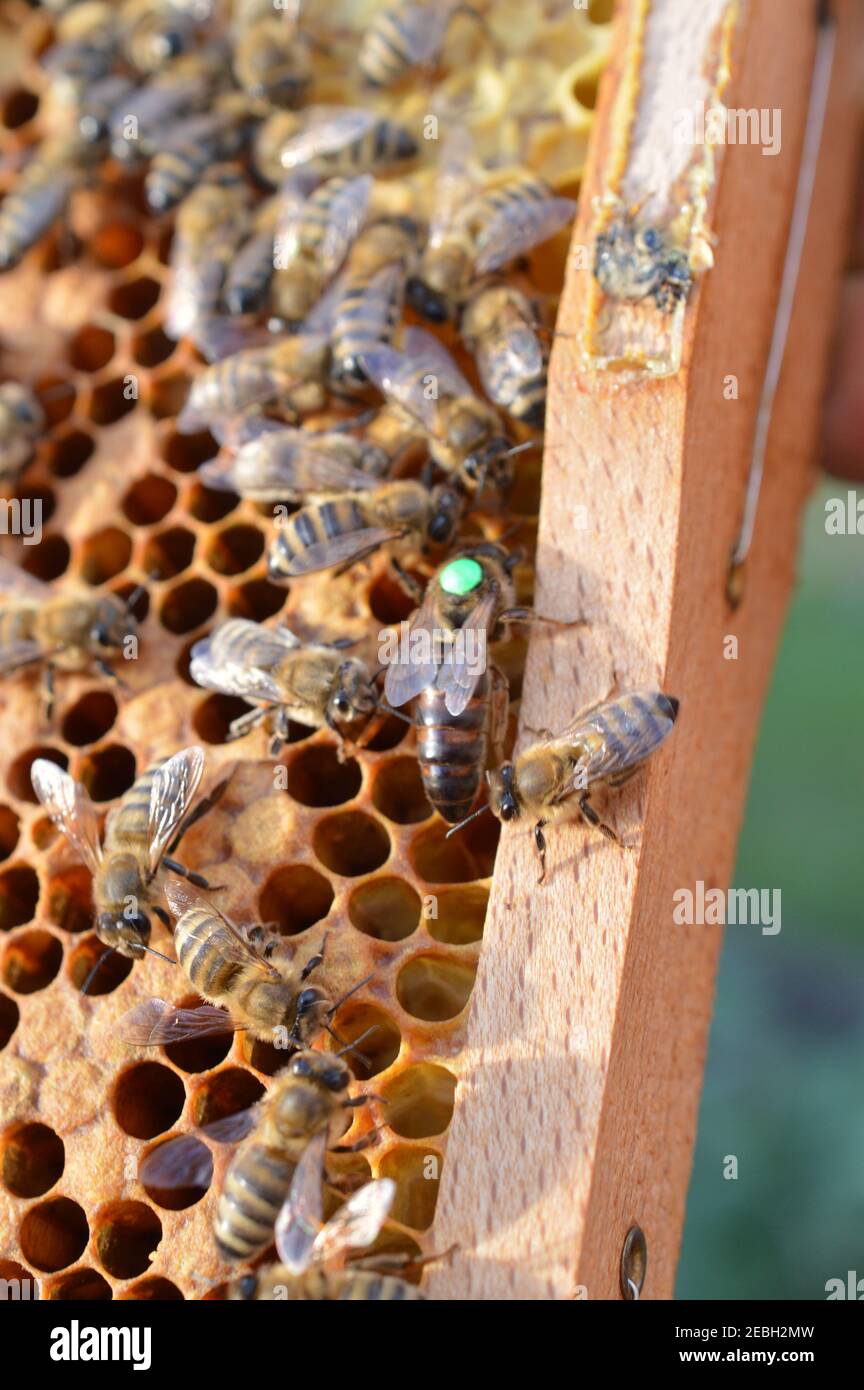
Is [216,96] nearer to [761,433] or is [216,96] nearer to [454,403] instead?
[454,403]

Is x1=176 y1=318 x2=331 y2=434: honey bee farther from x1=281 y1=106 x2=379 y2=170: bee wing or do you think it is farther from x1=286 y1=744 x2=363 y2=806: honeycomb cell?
x1=286 y1=744 x2=363 y2=806: honeycomb cell

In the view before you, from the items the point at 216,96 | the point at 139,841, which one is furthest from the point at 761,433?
the point at 216,96

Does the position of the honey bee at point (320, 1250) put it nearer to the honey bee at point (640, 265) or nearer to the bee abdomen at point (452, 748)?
the bee abdomen at point (452, 748)

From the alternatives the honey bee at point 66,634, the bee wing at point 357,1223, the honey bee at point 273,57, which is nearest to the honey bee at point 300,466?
the honey bee at point 66,634

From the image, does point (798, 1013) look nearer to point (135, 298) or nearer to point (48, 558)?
point (48, 558)

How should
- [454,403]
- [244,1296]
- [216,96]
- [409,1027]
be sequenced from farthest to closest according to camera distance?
[216,96]
[454,403]
[409,1027]
[244,1296]

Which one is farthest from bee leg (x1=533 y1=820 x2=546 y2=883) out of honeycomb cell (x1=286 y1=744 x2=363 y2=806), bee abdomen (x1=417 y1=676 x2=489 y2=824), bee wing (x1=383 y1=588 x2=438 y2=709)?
honeycomb cell (x1=286 y1=744 x2=363 y2=806)
